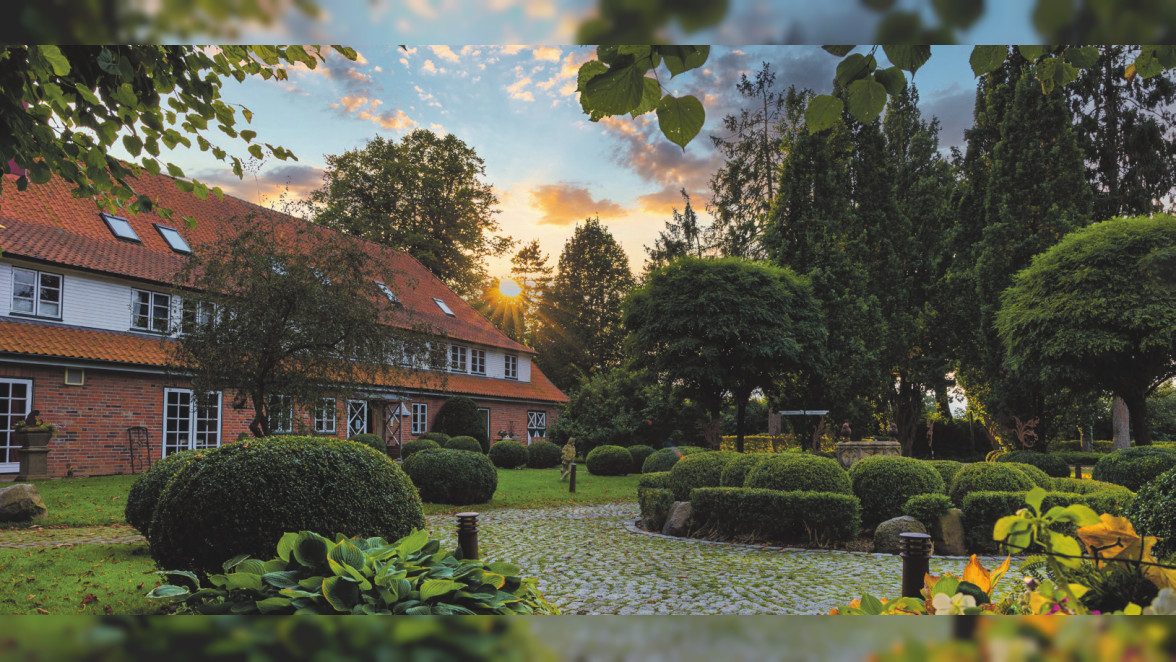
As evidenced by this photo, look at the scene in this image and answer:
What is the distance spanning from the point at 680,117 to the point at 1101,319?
17.7 metres

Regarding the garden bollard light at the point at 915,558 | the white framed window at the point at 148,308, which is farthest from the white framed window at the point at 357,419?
the garden bollard light at the point at 915,558

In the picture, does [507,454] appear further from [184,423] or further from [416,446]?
[184,423]

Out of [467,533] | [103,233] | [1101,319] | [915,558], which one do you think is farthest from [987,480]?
[103,233]

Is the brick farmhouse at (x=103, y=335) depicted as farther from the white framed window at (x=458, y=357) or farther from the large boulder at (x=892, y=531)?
the large boulder at (x=892, y=531)

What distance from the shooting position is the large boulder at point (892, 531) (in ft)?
26.8

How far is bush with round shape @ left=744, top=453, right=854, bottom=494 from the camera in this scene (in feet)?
30.3

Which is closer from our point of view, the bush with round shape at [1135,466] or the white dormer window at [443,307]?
the bush with round shape at [1135,466]

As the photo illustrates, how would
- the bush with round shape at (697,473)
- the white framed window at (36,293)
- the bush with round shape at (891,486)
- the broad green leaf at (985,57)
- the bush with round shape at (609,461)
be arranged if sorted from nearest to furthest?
the broad green leaf at (985,57)
the bush with round shape at (891,486)
the bush with round shape at (697,473)
the white framed window at (36,293)
the bush with round shape at (609,461)

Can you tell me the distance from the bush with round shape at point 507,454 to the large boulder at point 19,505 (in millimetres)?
13905

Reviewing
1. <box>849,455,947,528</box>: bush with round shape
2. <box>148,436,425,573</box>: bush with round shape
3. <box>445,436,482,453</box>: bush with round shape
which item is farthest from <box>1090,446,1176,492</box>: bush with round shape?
<box>445,436,482,453</box>: bush with round shape

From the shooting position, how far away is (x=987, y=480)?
361 inches

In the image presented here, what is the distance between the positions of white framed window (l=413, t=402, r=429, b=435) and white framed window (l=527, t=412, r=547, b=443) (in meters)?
6.78

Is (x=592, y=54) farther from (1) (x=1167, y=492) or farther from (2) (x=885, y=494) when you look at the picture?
(2) (x=885, y=494)

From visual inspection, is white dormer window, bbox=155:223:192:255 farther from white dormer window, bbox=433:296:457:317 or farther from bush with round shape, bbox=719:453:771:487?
bush with round shape, bbox=719:453:771:487
